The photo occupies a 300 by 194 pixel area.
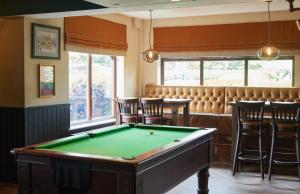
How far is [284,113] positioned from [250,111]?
1.72 ft

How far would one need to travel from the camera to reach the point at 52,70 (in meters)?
6.18

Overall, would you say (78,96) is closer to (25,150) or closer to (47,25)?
(47,25)

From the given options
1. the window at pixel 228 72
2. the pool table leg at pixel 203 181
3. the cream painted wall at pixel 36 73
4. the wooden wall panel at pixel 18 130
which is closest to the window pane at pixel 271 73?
the window at pixel 228 72

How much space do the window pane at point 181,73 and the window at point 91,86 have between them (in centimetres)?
153

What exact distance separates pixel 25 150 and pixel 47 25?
127 inches

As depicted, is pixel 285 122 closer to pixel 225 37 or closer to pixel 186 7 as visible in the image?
pixel 186 7

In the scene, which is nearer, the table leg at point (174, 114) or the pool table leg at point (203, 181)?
the pool table leg at point (203, 181)

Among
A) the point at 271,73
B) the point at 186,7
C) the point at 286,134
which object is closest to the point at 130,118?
the point at 186,7

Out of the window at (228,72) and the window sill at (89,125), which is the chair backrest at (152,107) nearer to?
the window sill at (89,125)

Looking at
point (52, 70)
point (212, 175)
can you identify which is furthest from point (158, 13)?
point (212, 175)

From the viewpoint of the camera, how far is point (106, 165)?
9.73ft

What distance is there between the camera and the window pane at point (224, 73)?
8.68m

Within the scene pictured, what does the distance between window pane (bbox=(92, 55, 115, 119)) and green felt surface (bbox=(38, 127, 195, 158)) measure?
307 cm

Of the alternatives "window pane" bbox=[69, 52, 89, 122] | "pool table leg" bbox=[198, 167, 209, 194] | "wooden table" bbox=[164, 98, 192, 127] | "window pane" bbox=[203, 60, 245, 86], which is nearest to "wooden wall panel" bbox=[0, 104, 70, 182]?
"window pane" bbox=[69, 52, 89, 122]
